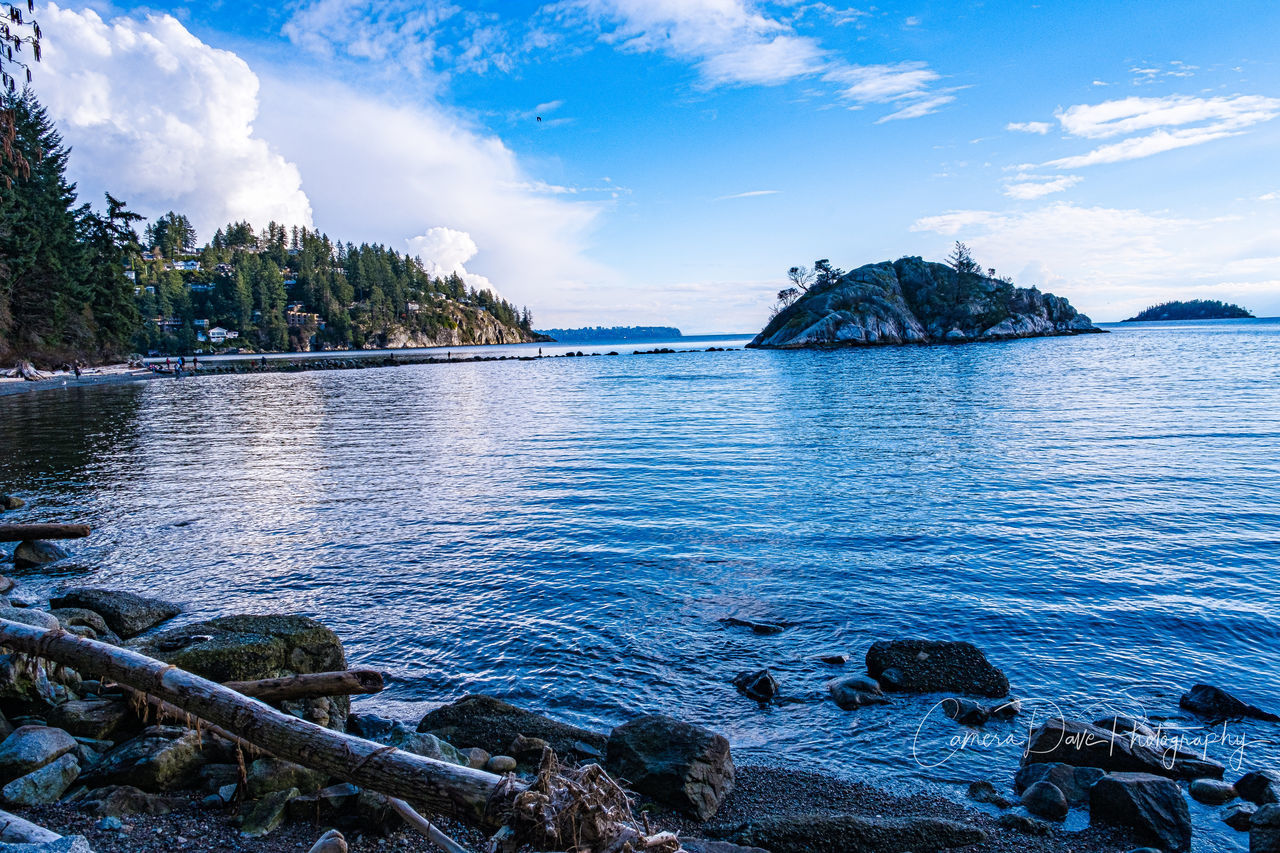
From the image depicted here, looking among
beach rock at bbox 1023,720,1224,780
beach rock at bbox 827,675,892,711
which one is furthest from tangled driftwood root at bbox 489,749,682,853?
beach rock at bbox 1023,720,1224,780

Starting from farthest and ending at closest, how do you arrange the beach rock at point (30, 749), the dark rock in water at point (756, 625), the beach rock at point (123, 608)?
the dark rock in water at point (756, 625)
the beach rock at point (123, 608)
the beach rock at point (30, 749)

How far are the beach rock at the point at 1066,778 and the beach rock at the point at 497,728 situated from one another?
4632 millimetres

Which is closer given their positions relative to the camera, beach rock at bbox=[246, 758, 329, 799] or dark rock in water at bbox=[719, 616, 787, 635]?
beach rock at bbox=[246, 758, 329, 799]

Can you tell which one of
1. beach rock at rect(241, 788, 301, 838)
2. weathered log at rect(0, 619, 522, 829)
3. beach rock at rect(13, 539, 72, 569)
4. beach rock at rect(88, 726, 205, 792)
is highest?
weathered log at rect(0, 619, 522, 829)

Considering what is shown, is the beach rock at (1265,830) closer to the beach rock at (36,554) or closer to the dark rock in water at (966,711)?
the dark rock in water at (966,711)

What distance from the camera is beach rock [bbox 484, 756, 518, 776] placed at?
6.93 meters

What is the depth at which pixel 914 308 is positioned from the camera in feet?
558

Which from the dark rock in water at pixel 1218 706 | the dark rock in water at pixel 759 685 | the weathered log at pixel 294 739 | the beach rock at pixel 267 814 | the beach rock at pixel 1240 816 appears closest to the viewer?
the weathered log at pixel 294 739

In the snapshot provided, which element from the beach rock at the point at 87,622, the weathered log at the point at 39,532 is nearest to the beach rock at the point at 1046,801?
the beach rock at the point at 87,622

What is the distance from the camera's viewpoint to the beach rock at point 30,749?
5.81 metres

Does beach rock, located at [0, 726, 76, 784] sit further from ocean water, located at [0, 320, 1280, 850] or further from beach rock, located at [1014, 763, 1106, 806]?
beach rock, located at [1014, 763, 1106, 806]

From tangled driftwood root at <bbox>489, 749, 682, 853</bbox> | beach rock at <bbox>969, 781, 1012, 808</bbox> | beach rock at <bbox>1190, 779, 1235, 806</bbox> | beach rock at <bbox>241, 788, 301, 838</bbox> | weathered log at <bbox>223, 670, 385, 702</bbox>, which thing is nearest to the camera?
tangled driftwood root at <bbox>489, 749, 682, 853</bbox>

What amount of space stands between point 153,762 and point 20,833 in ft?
5.36

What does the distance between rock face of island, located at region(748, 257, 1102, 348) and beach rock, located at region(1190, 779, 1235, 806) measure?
157 m
